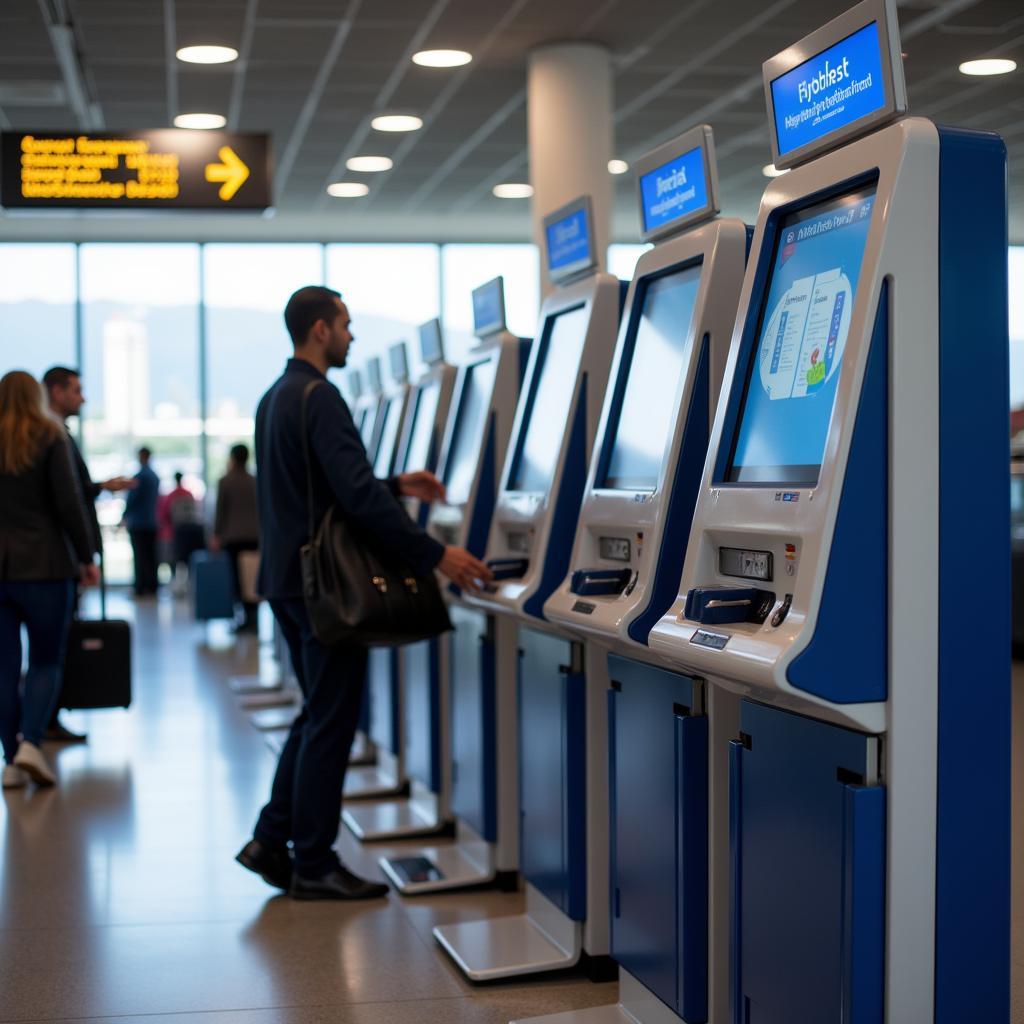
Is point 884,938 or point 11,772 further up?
point 884,938

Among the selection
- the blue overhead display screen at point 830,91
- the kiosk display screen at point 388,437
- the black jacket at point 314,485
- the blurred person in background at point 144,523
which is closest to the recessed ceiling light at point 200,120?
the kiosk display screen at point 388,437

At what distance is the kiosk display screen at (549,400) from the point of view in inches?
124

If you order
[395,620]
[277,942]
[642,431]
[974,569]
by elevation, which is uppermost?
[642,431]

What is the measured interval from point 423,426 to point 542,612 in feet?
6.65

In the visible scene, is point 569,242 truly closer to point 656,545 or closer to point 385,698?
point 656,545

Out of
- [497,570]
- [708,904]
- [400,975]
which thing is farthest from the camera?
[497,570]

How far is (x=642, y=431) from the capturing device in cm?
269

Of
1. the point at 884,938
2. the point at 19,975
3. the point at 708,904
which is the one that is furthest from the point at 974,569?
the point at 19,975

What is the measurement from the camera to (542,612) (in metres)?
2.98

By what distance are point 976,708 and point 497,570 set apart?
151 cm

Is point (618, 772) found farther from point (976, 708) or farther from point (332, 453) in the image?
point (332, 453)

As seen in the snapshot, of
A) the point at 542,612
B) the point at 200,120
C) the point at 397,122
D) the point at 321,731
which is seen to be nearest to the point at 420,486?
the point at 321,731

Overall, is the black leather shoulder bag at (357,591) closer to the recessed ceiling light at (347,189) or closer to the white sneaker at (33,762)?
the white sneaker at (33,762)

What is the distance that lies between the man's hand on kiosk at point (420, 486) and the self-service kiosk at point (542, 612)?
1.22ft
